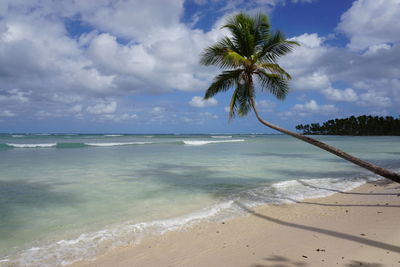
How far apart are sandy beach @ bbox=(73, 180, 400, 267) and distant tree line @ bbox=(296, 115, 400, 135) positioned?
9678 centimetres

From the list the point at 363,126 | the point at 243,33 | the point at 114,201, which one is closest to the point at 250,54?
the point at 243,33

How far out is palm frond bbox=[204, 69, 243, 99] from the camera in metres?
8.76

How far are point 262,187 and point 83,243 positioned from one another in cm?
588

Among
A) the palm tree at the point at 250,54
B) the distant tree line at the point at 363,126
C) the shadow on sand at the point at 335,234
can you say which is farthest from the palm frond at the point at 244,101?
the distant tree line at the point at 363,126

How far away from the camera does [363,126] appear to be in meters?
91.8

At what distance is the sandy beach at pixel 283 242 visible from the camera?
11.9 ft

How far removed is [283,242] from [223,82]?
6.07 metres

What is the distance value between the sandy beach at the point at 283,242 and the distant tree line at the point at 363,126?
318 feet

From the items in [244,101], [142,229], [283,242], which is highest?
[244,101]

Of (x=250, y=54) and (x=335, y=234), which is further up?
(x=250, y=54)

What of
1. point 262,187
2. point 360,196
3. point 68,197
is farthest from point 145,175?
point 360,196

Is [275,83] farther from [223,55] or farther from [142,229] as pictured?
[142,229]

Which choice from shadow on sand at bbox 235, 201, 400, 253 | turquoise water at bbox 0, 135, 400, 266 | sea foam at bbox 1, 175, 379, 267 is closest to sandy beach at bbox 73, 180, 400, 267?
shadow on sand at bbox 235, 201, 400, 253

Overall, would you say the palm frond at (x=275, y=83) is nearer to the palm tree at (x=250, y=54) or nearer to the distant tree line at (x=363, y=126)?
the palm tree at (x=250, y=54)
